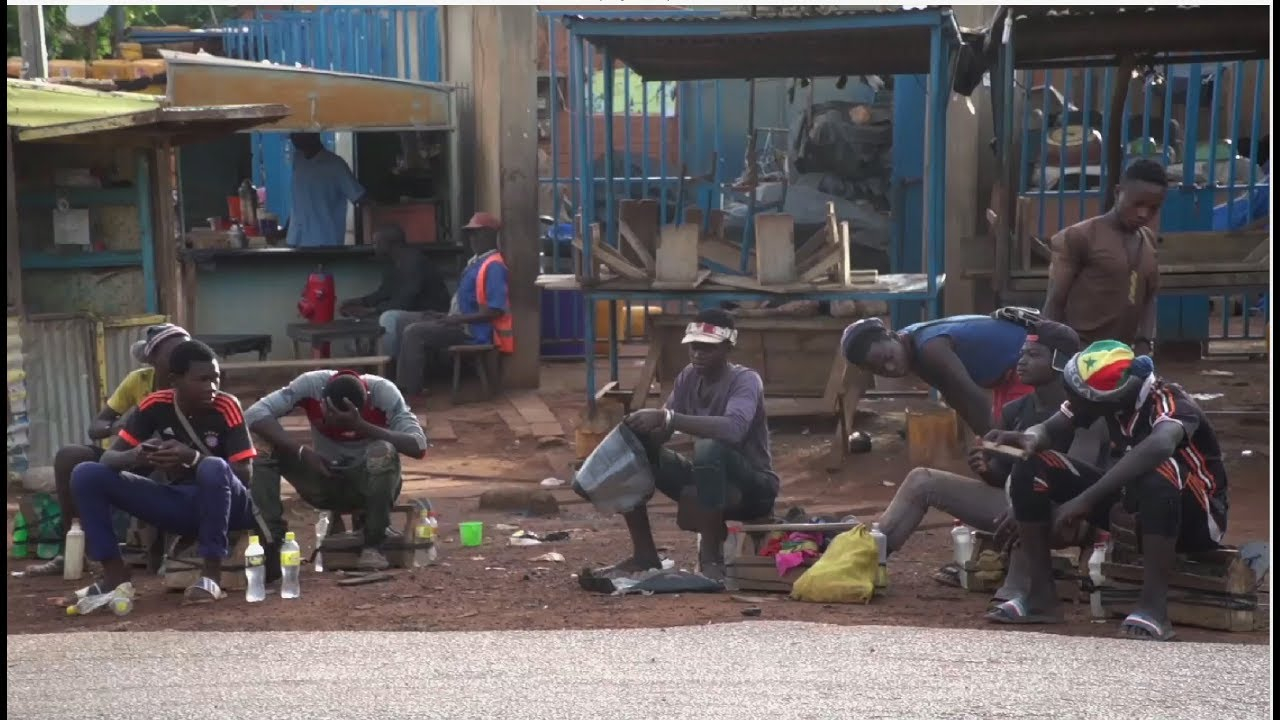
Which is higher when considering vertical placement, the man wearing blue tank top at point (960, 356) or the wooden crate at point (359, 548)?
the man wearing blue tank top at point (960, 356)

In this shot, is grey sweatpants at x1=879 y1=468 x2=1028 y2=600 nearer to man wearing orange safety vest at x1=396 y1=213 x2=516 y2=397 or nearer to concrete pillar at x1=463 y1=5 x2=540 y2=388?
man wearing orange safety vest at x1=396 y1=213 x2=516 y2=397

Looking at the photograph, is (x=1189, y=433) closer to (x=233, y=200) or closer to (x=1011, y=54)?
(x=1011, y=54)

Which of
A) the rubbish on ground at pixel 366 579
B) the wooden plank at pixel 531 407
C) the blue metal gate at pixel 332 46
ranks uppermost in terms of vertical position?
the blue metal gate at pixel 332 46

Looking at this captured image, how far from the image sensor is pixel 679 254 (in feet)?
36.7

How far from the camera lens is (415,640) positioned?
6.50 meters

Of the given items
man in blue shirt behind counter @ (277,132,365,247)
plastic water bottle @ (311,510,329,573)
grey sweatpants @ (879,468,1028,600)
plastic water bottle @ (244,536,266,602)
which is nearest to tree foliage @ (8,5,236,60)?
man in blue shirt behind counter @ (277,132,365,247)

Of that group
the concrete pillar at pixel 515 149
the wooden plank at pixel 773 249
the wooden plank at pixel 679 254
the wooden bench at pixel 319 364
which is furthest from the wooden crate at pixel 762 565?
the concrete pillar at pixel 515 149

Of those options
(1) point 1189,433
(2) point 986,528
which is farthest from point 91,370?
(1) point 1189,433

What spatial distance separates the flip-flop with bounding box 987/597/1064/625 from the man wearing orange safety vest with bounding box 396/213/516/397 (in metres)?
7.76

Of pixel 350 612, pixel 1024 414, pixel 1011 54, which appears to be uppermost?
pixel 1011 54

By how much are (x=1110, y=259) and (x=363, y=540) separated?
3.99 m

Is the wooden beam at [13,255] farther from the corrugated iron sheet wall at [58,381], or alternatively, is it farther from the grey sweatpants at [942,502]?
the grey sweatpants at [942,502]

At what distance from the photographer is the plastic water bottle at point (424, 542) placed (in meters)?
8.29

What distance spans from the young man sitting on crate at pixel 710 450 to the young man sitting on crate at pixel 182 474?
5.81 feet
